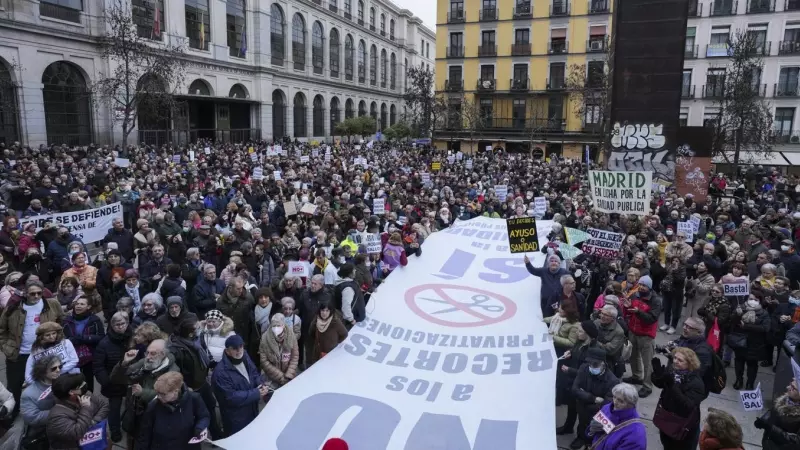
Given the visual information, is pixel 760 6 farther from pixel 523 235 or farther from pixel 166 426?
pixel 166 426

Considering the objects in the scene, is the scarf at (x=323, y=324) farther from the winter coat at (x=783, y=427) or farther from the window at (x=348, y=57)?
the window at (x=348, y=57)

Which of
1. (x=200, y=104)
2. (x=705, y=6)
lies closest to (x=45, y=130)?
(x=200, y=104)

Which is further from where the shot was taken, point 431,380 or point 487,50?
point 487,50

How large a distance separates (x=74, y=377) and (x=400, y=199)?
37.6 ft

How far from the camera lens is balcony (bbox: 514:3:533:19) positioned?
47.8 metres

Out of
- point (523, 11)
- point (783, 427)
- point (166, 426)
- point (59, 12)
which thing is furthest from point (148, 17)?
point (783, 427)

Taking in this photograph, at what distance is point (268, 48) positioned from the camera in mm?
44875

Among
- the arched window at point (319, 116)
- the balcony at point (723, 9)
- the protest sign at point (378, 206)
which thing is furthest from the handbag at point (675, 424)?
the arched window at point (319, 116)

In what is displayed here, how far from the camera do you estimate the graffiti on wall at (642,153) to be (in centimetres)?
1619

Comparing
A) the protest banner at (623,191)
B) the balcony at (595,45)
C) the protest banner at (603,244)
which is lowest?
the protest banner at (603,244)

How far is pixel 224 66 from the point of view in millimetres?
39781

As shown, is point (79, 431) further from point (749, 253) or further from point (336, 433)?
point (749, 253)

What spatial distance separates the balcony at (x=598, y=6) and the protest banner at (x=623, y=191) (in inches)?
1645

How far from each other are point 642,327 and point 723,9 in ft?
146
